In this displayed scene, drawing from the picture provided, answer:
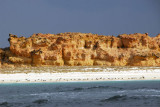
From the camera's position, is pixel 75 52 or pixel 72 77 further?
pixel 75 52

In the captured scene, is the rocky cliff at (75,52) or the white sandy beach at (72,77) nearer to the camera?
the white sandy beach at (72,77)

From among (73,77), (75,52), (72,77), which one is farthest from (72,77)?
(75,52)

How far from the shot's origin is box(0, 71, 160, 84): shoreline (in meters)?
36.4

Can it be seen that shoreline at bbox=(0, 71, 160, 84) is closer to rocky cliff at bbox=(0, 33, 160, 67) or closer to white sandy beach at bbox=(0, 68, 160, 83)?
white sandy beach at bbox=(0, 68, 160, 83)

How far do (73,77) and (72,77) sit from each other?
157mm

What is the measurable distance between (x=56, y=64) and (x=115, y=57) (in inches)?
459

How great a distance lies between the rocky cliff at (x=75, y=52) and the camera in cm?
5094

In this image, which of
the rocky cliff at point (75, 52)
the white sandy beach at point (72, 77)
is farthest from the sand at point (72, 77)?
the rocky cliff at point (75, 52)

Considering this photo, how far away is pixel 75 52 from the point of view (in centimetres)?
5212

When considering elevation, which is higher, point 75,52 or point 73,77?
point 75,52

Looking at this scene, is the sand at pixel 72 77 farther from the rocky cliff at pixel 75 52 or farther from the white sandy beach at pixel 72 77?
the rocky cliff at pixel 75 52

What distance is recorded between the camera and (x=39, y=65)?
50.2 metres

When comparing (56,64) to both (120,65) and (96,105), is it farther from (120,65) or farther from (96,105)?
(96,105)

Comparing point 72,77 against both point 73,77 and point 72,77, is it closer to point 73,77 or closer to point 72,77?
point 72,77
